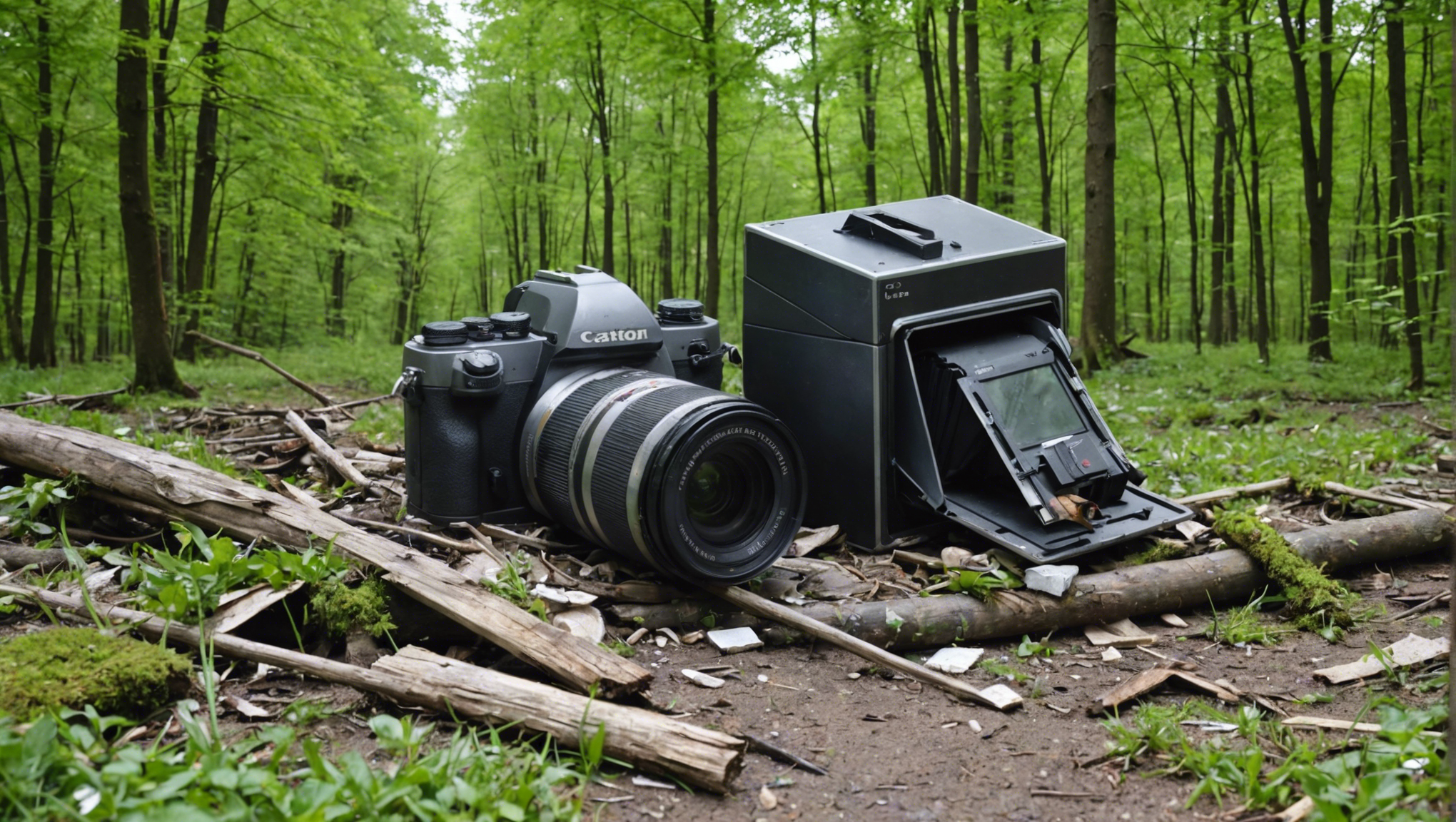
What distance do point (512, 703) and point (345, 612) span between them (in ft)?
2.66

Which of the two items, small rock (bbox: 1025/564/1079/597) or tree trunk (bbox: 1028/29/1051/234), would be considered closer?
small rock (bbox: 1025/564/1079/597)

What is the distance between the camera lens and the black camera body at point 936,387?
3908mm

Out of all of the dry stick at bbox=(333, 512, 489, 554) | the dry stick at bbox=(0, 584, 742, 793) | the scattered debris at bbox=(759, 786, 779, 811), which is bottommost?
the scattered debris at bbox=(759, 786, 779, 811)

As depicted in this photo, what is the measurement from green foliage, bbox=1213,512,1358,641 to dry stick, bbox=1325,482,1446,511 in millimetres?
956

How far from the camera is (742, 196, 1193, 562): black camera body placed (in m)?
3.91

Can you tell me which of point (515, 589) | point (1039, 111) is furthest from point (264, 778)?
point (1039, 111)

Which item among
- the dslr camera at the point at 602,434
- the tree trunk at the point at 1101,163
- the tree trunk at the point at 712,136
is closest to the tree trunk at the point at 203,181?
the tree trunk at the point at 712,136

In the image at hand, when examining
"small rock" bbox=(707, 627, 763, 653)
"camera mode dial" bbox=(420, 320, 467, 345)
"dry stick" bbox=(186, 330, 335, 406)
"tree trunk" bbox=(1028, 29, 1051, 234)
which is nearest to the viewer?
"small rock" bbox=(707, 627, 763, 653)

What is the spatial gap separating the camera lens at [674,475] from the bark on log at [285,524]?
53cm

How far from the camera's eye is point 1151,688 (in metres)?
2.92

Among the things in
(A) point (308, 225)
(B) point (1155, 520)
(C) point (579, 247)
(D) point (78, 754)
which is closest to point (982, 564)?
(B) point (1155, 520)

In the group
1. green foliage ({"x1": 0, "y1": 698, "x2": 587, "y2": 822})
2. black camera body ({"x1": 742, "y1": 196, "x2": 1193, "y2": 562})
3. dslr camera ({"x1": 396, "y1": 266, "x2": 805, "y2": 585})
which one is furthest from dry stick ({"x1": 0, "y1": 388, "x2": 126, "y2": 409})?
green foliage ({"x1": 0, "y1": 698, "x2": 587, "y2": 822})

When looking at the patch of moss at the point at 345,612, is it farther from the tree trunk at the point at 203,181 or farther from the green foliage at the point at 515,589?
the tree trunk at the point at 203,181

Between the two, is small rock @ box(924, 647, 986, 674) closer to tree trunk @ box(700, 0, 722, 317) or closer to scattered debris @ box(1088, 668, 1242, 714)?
scattered debris @ box(1088, 668, 1242, 714)
